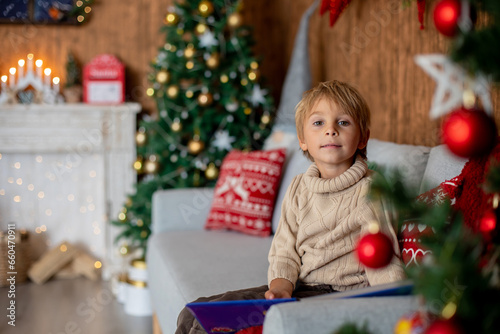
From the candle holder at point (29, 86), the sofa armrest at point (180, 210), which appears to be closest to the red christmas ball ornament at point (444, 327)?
the sofa armrest at point (180, 210)

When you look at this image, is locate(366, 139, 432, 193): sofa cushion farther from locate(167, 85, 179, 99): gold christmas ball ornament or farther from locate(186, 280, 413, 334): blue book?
locate(167, 85, 179, 99): gold christmas ball ornament

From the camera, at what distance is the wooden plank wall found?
212 centimetres

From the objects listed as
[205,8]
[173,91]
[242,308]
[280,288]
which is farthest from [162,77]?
[242,308]

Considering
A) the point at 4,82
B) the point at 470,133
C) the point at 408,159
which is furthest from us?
the point at 4,82

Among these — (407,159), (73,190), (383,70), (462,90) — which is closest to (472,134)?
(462,90)

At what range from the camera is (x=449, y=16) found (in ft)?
1.93

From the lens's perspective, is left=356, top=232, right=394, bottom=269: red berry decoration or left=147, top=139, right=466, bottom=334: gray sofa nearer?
left=356, top=232, right=394, bottom=269: red berry decoration

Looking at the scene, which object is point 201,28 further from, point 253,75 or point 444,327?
point 444,327

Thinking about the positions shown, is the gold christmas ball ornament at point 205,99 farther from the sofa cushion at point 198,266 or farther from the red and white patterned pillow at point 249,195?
the sofa cushion at point 198,266

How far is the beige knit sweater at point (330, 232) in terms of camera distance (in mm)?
1305

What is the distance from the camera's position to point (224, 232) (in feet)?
8.10

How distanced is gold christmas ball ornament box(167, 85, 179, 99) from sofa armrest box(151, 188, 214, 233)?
2.40 ft

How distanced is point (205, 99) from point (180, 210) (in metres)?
0.78

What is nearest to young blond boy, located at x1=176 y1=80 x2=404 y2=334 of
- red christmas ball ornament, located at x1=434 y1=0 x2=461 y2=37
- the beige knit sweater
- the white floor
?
the beige knit sweater
